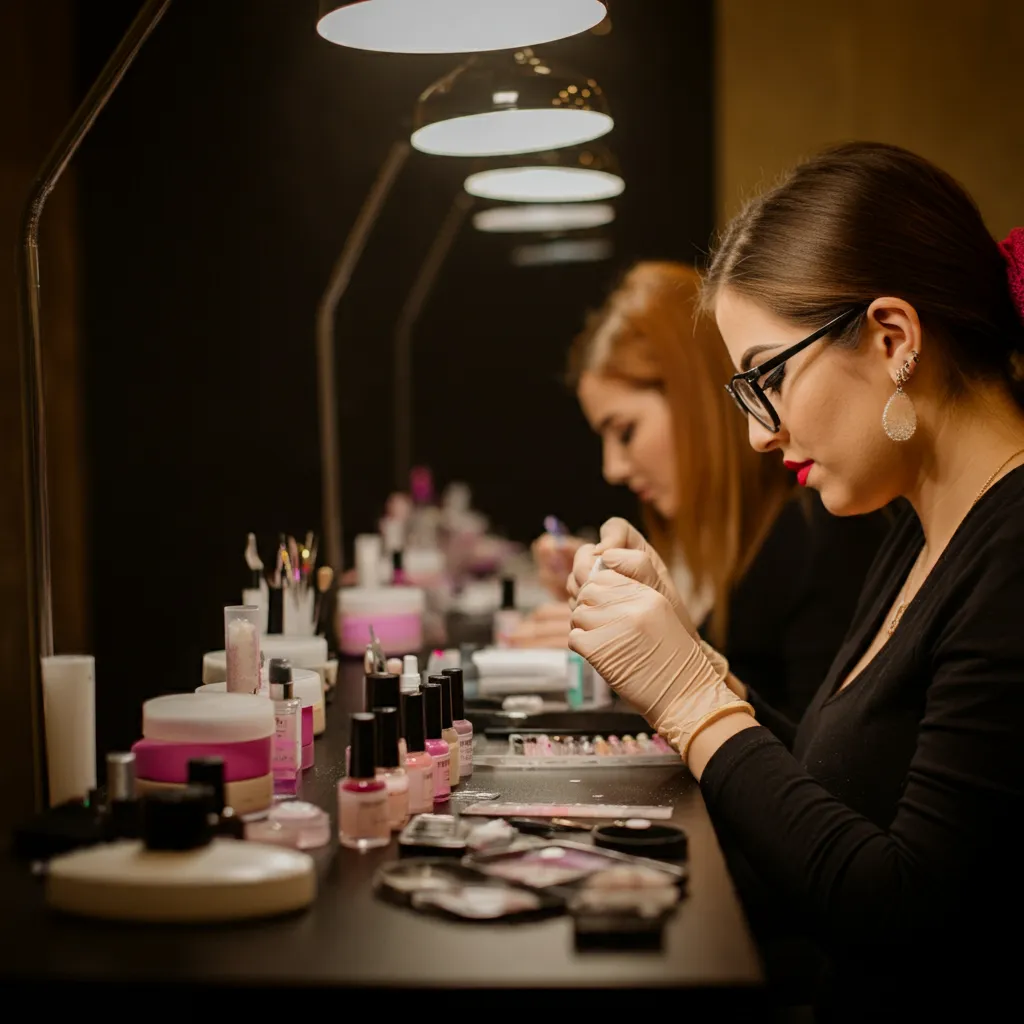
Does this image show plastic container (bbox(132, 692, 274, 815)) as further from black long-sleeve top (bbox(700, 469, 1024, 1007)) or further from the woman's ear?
the woman's ear

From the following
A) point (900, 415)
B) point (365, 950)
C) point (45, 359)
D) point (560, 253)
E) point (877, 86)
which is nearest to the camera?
point (365, 950)

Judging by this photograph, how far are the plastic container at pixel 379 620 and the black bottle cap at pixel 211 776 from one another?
1.26 metres

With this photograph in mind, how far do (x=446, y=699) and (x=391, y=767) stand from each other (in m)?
0.21

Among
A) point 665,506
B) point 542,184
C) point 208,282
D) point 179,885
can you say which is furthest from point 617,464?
point 179,885

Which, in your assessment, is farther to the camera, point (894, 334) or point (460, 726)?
point (460, 726)

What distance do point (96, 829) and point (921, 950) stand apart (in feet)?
2.40

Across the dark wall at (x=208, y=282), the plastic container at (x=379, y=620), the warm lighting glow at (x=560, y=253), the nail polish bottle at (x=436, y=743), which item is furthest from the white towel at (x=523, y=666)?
the warm lighting glow at (x=560, y=253)

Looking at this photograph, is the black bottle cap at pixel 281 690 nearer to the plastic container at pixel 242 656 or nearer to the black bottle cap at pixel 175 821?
the plastic container at pixel 242 656

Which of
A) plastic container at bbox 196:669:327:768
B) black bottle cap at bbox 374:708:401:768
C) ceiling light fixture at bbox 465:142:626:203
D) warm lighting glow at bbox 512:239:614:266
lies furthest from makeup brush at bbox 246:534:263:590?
warm lighting glow at bbox 512:239:614:266

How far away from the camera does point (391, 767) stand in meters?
1.26

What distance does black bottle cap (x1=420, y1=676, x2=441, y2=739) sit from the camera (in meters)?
1.38

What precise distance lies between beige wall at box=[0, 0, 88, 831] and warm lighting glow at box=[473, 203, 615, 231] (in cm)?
123

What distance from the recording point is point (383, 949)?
3.06 feet

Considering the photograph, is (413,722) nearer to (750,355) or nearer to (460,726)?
(460,726)
